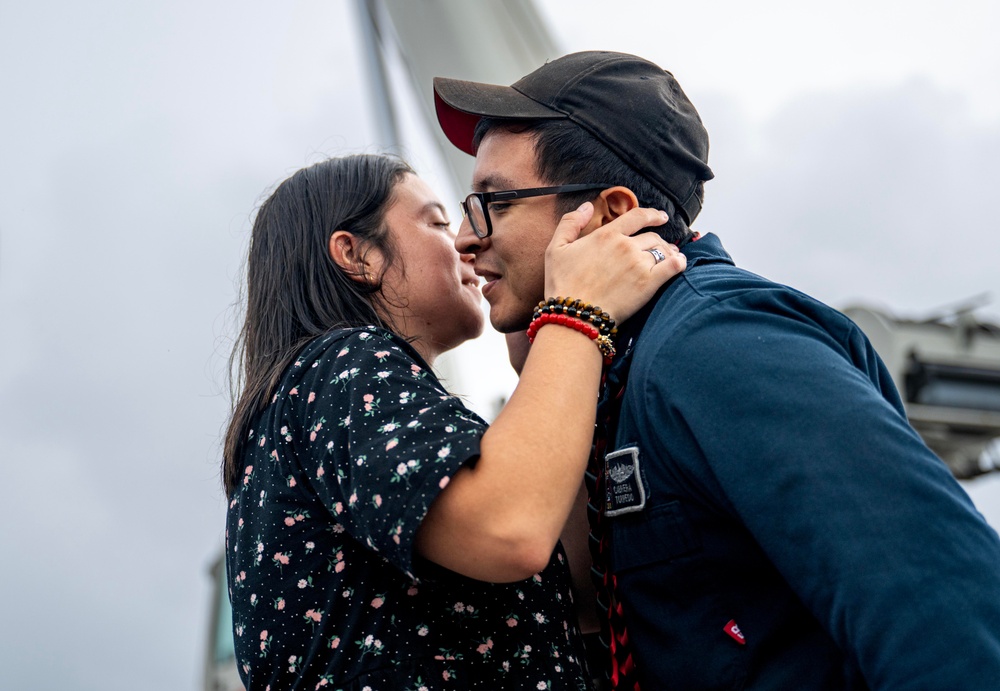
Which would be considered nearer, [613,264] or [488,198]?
[613,264]

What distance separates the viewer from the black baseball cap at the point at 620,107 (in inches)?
97.9

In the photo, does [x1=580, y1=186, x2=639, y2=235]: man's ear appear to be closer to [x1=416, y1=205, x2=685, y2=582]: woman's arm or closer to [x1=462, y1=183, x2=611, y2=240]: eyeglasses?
[x1=462, y1=183, x2=611, y2=240]: eyeglasses

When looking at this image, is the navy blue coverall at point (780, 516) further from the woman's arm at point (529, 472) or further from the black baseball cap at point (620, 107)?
the black baseball cap at point (620, 107)

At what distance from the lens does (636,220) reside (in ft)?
7.83

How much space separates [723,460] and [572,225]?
30.4 inches

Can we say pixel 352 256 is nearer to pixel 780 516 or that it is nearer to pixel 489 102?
pixel 489 102

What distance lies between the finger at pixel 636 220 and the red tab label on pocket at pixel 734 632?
0.87 meters

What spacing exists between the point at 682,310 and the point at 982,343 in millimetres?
14187

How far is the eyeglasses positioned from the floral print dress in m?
0.49

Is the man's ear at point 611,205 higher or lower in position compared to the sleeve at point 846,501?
higher

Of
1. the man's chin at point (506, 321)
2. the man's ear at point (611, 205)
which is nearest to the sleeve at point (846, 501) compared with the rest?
the man's ear at point (611, 205)

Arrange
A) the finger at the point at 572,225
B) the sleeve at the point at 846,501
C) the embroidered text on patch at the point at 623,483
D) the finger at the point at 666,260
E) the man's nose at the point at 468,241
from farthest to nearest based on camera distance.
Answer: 1. the man's nose at the point at 468,241
2. the finger at the point at 572,225
3. the finger at the point at 666,260
4. the embroidered text on patch at the point at 623,483
5. the sleeve at the point at 846,501

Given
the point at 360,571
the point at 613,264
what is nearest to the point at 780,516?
the point at 613,264

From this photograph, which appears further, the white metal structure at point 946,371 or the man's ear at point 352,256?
the white metal structure at point 946,371
